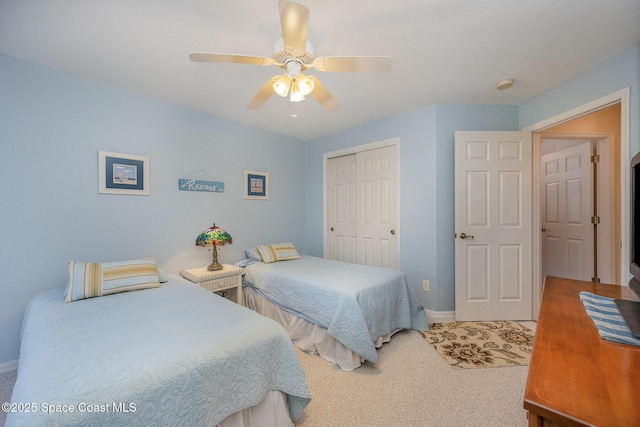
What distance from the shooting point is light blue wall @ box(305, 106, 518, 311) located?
2797 mm

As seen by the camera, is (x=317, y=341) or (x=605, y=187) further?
(x=605, y=187)

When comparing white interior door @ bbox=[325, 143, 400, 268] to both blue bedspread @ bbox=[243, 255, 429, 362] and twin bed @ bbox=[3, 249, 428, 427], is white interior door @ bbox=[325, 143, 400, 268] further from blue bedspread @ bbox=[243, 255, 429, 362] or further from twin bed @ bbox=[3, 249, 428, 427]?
twin bed @ bbox=[3, 249, 428, 427]

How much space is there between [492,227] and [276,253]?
245cm

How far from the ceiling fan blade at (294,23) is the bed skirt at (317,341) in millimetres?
2064

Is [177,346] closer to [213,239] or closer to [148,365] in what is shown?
[148,365]

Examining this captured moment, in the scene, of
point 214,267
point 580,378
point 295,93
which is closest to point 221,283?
point 214,267

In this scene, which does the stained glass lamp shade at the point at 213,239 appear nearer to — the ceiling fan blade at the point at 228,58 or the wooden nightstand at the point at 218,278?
the wooden nightstand at the point at 218,278

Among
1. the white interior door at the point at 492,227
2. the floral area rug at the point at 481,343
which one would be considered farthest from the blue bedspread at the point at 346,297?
the white interior door at the point at 492,227

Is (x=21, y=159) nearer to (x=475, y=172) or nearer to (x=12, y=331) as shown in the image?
(x=12, y=331)

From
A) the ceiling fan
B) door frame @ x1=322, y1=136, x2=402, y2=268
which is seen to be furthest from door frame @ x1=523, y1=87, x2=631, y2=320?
the ceiling fan

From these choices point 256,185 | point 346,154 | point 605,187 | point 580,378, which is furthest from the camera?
point 346,154

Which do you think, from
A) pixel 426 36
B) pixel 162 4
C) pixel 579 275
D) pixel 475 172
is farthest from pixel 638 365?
pixel 579 275

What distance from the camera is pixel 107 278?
1930 mm

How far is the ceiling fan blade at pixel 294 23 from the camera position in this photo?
1093mm
